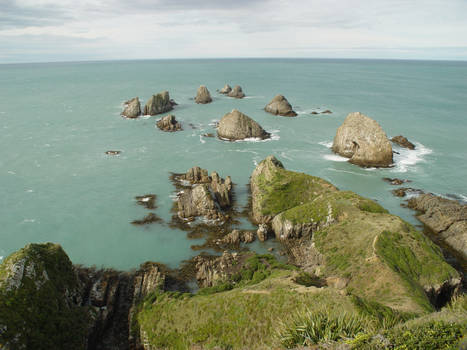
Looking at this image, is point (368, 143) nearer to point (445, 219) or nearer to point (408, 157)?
point (408, 157)

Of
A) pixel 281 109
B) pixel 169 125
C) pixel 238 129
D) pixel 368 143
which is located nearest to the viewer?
pixel 368 143

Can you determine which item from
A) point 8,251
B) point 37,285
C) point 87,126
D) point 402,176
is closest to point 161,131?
point 87,126

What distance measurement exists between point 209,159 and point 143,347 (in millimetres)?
43505

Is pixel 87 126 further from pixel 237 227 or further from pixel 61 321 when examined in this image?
pixel 61 321

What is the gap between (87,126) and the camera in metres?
87.6

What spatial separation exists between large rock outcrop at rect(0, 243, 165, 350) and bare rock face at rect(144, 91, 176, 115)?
74.9m

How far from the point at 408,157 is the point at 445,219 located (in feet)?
99.8

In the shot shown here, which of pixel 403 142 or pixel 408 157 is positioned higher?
pixel 403 142

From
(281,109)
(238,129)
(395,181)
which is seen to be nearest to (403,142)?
(395,181)

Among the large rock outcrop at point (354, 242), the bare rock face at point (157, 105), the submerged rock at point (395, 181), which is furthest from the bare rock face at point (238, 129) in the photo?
the large rock outcrop at point (354, 242)

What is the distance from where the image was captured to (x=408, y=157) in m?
64.0

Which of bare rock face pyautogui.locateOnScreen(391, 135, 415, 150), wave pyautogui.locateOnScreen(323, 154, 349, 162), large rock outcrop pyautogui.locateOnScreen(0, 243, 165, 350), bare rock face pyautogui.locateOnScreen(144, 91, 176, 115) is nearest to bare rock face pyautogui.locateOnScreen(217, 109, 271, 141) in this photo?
wave pyautogui.locateOnScreen(323, 154, 349, 162)

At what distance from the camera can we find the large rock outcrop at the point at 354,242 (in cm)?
2409

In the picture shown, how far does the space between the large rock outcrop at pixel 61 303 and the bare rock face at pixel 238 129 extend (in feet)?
163
